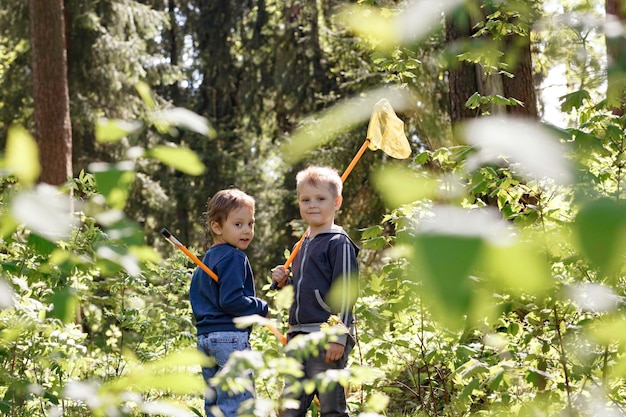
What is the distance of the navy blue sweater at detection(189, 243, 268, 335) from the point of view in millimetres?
3803

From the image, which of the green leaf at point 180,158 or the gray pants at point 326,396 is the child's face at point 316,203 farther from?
the green leaf at point 180,158

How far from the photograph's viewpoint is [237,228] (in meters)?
3.95

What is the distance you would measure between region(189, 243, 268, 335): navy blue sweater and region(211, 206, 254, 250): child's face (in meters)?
0.05

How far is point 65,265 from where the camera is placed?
115 cm

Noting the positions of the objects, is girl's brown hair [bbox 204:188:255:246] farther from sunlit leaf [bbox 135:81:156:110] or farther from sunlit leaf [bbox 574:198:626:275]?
sunlit leaf [bbox 574:198:626:275]

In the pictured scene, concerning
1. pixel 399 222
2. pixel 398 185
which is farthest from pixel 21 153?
pixel 399 222

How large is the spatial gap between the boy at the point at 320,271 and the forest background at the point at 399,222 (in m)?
0.17

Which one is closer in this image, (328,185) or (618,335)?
(618,335)

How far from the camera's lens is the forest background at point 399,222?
63 cm

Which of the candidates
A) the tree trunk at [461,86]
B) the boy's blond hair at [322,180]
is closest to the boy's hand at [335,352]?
the boy's blond hair at [322,180]

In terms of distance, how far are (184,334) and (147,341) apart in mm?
497

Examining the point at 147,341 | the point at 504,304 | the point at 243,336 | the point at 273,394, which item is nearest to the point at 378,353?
the point at 243,336

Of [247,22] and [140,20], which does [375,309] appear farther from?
[247,22]

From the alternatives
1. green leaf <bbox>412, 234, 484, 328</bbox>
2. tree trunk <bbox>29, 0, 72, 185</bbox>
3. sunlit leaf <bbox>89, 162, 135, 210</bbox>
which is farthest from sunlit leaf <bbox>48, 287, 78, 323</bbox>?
tree trunk <bbox>29, 0, 72, 185</bbox>
